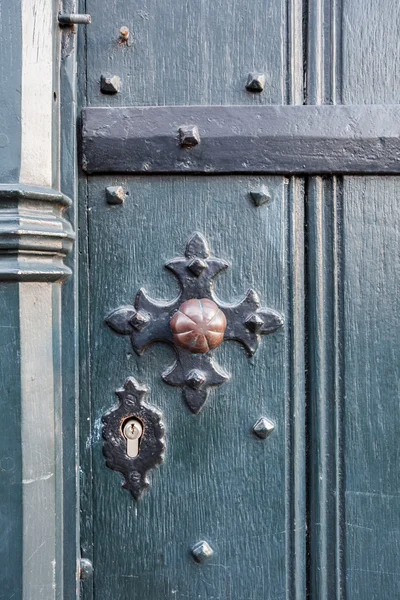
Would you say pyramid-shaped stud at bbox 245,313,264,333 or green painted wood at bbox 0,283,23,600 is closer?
green painted wood at bbox 0,283,23,600

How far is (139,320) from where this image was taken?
2.50 feet

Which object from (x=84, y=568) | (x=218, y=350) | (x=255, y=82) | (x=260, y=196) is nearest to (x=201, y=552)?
(x=84, y=568)

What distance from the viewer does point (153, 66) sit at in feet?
2.55

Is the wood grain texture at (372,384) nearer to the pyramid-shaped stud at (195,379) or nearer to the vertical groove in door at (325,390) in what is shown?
the vertical groove in door at (325,390)

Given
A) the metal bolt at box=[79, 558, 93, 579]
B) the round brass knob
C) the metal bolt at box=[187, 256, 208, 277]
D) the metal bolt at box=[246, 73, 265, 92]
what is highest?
the metal bolt at box=[246, 73, 265, 92]

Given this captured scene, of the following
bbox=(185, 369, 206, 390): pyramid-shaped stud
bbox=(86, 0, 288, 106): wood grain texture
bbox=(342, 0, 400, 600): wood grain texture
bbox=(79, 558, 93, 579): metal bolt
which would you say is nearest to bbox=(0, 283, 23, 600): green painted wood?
bbox=(79, 558, 93, 579): metal bolt

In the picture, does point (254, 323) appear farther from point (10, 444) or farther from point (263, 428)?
point (10, 444)

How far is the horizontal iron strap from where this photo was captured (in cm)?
75

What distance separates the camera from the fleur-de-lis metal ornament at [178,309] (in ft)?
2.50

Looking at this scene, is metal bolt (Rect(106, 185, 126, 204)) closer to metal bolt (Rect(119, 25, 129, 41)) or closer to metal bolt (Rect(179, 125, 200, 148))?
metal bolt (Rect(179, 125, 200, 148))

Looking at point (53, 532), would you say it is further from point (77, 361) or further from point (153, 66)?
point (153, 66)

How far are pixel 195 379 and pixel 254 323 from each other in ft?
0.39

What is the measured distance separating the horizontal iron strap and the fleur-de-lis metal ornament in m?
0.13

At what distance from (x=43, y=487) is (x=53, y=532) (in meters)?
0.07
